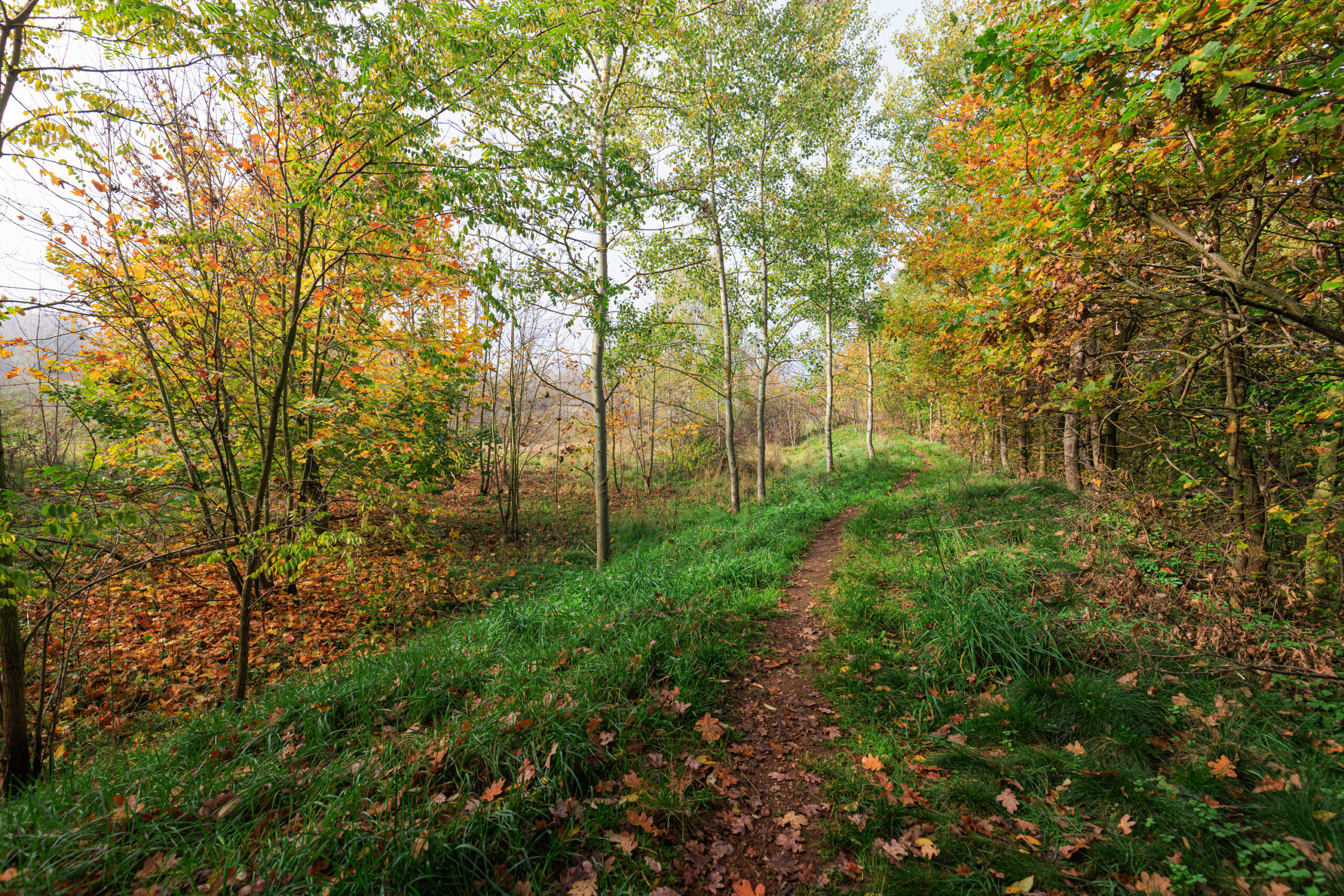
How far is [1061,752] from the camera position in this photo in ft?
9.93

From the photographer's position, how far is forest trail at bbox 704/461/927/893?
261 centimetres

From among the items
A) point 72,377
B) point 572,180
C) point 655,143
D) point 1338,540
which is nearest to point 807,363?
point 655,143

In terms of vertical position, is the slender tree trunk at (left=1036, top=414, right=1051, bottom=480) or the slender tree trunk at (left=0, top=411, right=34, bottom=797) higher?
the slender tree trunk at (left=1036, top=414, right=1051, bottom=480)

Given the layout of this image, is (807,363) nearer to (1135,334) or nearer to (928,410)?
(1135,334)

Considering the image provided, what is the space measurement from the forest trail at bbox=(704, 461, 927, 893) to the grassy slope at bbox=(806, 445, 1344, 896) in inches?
7.6

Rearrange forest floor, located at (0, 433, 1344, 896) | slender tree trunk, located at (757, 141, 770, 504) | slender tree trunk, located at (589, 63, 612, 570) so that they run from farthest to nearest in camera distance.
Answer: slender tree trunk, located at (757, 141, 770, 504), slender tree trunk, located at (589, 63, 612, 570), forest floor, located at (0, 433, 1344, 896)

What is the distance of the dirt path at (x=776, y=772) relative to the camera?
2590mm

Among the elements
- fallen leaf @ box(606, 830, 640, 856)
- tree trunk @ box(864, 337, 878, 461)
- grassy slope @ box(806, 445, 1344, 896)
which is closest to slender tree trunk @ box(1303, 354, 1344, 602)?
grassy slope @ box(806, 445, 1344, 896)

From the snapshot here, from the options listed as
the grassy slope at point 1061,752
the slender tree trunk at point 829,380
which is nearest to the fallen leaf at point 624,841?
the grassy slope at point 1061,752

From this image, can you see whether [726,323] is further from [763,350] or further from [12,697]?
[12,697]

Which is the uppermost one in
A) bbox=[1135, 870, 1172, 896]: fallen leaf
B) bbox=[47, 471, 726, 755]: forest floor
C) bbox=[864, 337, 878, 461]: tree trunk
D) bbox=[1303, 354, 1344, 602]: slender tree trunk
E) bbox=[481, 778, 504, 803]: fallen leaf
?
bbox=[864, 337, 878, 461]: tree trunk

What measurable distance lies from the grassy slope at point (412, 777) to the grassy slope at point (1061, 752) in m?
1.23

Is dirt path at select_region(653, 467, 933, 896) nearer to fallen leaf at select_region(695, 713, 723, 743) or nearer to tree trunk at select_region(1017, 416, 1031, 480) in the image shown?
fallen leaf at select_region(695, 713, 723, 743)

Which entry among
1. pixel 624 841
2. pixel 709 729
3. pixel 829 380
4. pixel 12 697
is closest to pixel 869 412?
pixel 829 380
